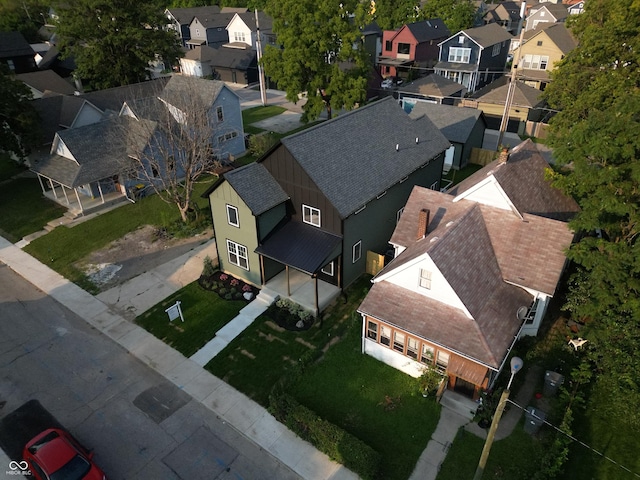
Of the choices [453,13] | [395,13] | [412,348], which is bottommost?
[412,348]

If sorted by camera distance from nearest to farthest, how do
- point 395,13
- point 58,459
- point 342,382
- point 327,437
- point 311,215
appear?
point 58,459 → point 327,437 → point 342,382 → point 311,215 → point 395,13

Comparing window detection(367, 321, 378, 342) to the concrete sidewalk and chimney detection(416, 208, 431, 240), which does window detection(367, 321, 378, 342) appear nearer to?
chimney detection(416, 208, 431, 240)

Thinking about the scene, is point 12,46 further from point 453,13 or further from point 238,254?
point 453,13

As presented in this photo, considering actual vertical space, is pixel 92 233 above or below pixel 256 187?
below

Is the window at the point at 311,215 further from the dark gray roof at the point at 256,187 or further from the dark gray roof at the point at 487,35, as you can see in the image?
the dark gray roof at the point at 487,35

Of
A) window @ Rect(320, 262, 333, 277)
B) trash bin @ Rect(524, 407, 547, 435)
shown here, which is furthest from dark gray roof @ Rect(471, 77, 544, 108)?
trash bin @ Rect(524, 407, 547, 435)

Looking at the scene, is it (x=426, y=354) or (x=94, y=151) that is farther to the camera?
(x=94, y=151)

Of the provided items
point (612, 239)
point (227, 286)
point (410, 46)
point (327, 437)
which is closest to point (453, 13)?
point (410, 46)

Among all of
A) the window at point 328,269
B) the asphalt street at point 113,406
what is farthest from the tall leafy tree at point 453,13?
the asphalt street at point 113,406
